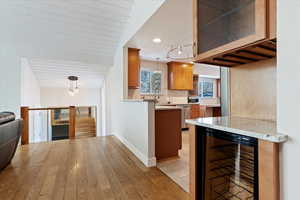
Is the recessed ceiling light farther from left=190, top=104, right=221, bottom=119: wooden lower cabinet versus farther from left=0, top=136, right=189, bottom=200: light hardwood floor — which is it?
left=190, top=104, right=221, bottom=119: wooden lower cabinet

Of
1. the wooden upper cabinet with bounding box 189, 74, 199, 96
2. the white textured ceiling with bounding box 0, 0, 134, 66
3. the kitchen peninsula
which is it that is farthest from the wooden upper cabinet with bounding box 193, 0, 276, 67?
the wooden upper cabinet with bounding box 189, 74, 199, 96

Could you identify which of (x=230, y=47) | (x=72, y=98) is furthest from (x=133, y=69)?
(x=72, y=98)

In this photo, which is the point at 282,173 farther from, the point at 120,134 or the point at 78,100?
the point at 78,100

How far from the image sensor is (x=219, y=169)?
3.91 ft

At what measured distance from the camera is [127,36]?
10.7 feet

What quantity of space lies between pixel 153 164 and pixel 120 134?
1726 mm

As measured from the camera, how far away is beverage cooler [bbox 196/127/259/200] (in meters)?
1.07

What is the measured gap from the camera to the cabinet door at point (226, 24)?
2.91 ft

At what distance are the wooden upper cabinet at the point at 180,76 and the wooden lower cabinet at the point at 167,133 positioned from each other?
2.77 meters

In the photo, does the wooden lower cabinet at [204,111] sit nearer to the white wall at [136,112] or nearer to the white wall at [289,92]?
the white wall at [136,112]

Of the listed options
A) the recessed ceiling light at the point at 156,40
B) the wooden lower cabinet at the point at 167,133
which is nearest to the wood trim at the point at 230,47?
the wooden lower cabinet at the point at 167,133

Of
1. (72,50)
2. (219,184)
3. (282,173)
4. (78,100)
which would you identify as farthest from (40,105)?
(282,173)

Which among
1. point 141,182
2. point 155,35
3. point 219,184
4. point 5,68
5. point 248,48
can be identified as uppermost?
point 155,35

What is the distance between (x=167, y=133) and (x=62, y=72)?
4302mm
